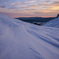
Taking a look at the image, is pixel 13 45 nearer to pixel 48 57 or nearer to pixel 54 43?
pixel 48 57

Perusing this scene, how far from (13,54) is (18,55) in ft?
0.31

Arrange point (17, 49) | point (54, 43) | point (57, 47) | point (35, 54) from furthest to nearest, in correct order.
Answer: point (54, 43), point (57, 47), point (17, 49), point (35, 54)

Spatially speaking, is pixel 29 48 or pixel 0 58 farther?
pixel 29 48

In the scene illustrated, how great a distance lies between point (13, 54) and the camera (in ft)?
4.00

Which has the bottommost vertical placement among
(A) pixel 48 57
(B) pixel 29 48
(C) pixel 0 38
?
(A) pixel 48 57

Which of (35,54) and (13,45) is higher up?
(13,45)

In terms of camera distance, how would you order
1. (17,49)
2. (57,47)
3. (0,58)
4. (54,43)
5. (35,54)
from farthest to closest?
1. (54,43)
2. (57,47)
3. (17,49)
4. (35,54)
5. (0,58)

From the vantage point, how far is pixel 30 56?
1.19 metres

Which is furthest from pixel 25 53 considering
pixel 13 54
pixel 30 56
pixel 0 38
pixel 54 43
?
pixel 54 43

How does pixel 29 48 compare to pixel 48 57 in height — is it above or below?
above

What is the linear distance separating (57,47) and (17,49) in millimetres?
914

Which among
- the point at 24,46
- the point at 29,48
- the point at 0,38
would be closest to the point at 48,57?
the point at 29,48

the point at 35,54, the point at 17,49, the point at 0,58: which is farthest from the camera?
the point at 17,49

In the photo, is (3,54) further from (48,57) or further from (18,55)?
(48,57)
